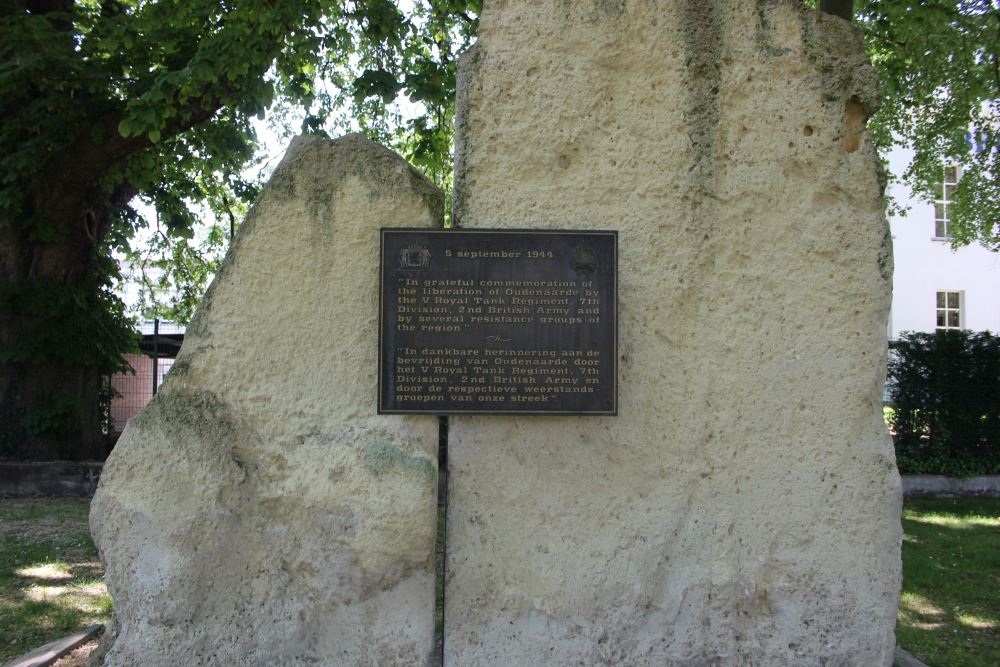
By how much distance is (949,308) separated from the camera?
22.5 meters

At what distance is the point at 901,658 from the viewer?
176 inches

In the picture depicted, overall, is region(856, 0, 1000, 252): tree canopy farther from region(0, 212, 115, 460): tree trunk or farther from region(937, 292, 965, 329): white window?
region(937, 292, 965, 329): white window

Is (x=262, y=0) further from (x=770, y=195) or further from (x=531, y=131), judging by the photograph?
(x=770, y=195)

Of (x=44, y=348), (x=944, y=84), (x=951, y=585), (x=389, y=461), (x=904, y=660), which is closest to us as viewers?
(x=389, y=461)

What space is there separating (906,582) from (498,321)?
5.12 metres

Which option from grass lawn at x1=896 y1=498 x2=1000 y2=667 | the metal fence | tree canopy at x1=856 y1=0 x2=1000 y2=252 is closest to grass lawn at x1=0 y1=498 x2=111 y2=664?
the metal fence

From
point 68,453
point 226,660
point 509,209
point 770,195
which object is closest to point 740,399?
point 770,195

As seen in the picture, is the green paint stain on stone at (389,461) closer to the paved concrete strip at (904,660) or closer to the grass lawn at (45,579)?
the grass lawn at (45,579)

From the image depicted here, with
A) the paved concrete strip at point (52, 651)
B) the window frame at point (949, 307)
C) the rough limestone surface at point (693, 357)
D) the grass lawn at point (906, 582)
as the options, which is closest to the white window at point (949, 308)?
the window frame at point (949, 307)

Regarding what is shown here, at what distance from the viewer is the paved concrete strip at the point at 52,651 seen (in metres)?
4.31

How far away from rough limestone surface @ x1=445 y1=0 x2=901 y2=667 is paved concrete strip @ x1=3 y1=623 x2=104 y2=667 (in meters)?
2.44

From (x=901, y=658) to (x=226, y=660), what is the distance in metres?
3.83

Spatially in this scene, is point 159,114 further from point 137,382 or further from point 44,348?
point 137,382

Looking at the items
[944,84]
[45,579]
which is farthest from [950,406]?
[45,579]
